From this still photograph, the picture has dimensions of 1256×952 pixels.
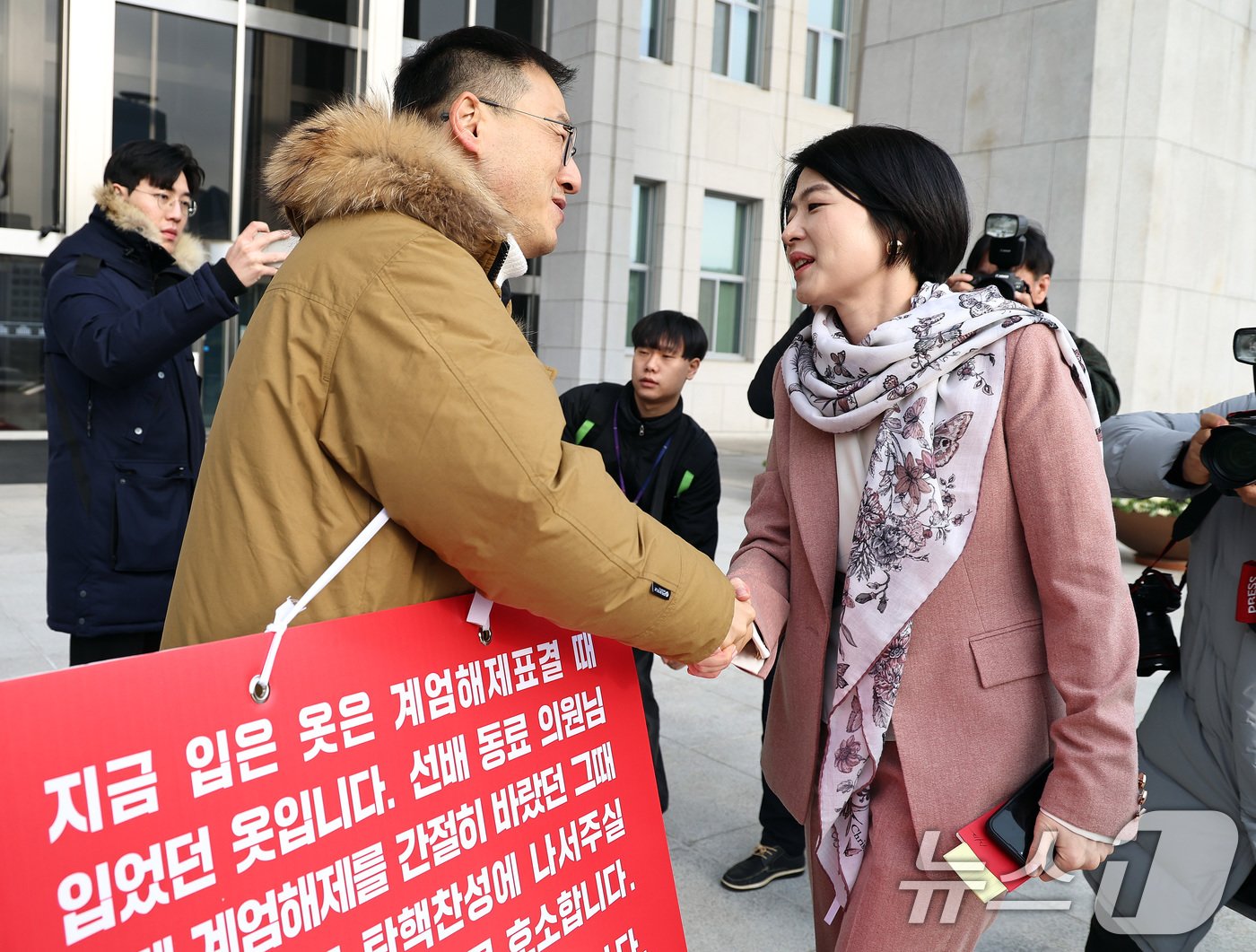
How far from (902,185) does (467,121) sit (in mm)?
783

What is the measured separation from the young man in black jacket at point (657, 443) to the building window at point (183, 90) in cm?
910

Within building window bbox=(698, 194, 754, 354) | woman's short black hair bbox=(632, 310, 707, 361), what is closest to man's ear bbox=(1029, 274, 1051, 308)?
woman's short black hair bbox=(632, 310, 707, 361)

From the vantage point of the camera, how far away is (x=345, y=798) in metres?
1.51

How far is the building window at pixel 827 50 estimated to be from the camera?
20672 millimetres

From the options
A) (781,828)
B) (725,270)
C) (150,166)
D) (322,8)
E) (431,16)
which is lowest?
(781,828)

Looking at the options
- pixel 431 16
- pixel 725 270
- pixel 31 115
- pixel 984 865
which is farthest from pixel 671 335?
pixel 725 270

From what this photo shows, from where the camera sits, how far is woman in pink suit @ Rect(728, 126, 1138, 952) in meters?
1.75

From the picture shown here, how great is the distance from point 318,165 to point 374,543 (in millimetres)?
594

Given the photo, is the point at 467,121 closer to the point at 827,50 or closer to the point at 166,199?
the point at 166,199

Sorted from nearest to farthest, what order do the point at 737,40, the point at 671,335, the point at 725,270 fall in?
the point at 671,335
the point at 737,40
the point at 725,270

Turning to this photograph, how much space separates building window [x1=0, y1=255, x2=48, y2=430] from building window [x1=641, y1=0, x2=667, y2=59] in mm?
11178

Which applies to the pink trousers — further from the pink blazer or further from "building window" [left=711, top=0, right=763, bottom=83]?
"building window" [left=711, top=0, right=763, bottom=83]

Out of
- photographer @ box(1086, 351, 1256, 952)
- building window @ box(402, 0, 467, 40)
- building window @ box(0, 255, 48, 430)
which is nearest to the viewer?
photographer @ box(1086, 351, 1256, 952)

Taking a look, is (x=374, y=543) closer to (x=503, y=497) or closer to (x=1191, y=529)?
(x=503, y=497)
